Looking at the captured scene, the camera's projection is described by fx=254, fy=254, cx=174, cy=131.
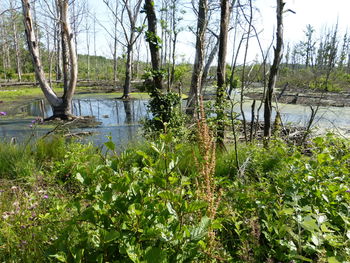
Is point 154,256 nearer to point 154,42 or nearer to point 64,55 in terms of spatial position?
point 154,42

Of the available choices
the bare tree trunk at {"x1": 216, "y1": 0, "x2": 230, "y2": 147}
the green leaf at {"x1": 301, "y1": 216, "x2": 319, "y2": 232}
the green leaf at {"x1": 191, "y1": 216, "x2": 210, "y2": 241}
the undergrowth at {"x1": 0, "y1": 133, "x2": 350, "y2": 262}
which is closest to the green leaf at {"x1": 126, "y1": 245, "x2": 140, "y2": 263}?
the undergrowth at {"x1": 0, "y1": 133, "x2": 350, "y2": 262}

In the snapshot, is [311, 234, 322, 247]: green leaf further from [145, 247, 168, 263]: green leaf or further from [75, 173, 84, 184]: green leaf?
[75, 173, 84, 184]: green leaf

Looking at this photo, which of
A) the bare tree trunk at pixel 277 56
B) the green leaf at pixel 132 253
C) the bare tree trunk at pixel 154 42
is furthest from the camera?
the bare tree trunk at pixel 154 42

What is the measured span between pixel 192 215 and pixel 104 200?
708 millimetres

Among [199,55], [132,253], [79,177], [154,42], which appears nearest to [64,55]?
[154,42]

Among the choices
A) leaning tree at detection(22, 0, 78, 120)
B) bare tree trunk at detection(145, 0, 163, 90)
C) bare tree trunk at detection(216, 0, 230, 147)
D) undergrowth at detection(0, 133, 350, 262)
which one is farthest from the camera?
leaning tree at detection(22, 0, 78, 120)

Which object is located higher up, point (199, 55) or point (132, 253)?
point (199, 55)

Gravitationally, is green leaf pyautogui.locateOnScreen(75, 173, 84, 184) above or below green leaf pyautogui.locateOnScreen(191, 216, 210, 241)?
above

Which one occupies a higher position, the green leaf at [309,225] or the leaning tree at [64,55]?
the leaning tree at [64,55]

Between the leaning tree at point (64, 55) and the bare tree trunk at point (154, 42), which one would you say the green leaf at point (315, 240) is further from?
the leaning tree at point (64, 55)

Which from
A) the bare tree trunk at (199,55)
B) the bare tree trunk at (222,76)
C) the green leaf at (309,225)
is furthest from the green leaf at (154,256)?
the bare tree trunk at (199,55)

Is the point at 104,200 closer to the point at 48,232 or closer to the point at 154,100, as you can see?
the point at 48,232

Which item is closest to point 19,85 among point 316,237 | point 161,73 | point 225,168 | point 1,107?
point 1,107

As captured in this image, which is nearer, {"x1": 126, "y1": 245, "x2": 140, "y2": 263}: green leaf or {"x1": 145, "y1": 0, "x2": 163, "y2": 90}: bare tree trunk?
{"x1": 126, "y1": 245, "x2": 140, "y2": 263}: green leaf
